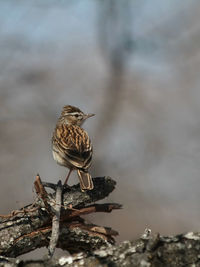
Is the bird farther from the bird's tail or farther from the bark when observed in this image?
the bark

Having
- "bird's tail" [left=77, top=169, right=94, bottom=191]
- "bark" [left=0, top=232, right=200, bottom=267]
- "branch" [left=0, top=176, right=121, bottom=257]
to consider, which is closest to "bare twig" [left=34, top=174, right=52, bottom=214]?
"branch" [left=0, top=176, right=121, bottom=257]

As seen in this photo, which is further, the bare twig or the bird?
the bird

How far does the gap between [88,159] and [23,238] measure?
2481mm

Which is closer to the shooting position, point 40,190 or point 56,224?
point 56,224

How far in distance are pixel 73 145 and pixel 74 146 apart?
0.06 meters

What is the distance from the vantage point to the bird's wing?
714 centimetres

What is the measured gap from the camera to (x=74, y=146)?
304 inches

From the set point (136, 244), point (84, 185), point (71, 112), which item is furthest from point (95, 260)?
point (71, 112)

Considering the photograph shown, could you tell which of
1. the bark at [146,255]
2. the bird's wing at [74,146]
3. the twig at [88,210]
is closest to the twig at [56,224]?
the twig at [88,210]

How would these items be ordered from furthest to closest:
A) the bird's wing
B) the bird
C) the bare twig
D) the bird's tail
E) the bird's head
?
the bird's head < the bird's wing < the bird < the bird's tail < the bare twig

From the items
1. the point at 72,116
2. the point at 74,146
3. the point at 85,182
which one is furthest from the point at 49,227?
the point at 72,116

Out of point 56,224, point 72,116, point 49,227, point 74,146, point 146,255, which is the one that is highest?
point 72,116

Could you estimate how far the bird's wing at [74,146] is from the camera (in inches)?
281

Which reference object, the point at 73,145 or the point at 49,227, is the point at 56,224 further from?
the point at 73,145
